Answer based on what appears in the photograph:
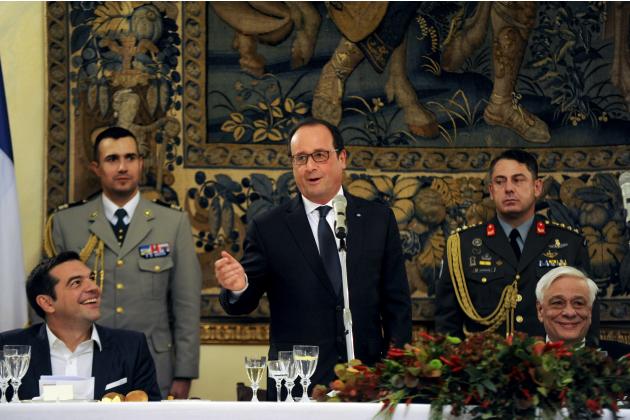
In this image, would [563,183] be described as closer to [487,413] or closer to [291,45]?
[291,45]

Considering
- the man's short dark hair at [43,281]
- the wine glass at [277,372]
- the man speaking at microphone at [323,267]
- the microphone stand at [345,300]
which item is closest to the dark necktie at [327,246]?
the man speaking at microphone at [323,267]

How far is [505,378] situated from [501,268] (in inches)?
107

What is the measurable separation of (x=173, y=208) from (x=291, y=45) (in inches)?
45.1

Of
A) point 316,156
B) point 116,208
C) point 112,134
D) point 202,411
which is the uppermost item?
point 112,134

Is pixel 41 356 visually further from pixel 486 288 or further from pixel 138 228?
pixel 486 288

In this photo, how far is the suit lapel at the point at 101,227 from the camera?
6531mm

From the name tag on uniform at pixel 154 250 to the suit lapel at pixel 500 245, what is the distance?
1.55 meters

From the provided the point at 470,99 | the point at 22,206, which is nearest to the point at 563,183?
the point at 470,99

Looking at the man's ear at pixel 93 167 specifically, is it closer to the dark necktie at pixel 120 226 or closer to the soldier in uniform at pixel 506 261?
the dark necktie at pixel 120 226

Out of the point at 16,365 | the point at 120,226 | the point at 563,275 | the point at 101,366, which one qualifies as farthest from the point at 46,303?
the point at 563,275

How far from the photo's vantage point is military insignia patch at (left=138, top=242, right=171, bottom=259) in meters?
6.52

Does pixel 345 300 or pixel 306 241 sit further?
pixel 306 241

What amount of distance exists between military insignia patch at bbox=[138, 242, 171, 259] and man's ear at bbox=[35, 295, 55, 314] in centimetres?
105

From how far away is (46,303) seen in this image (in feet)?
18.0
